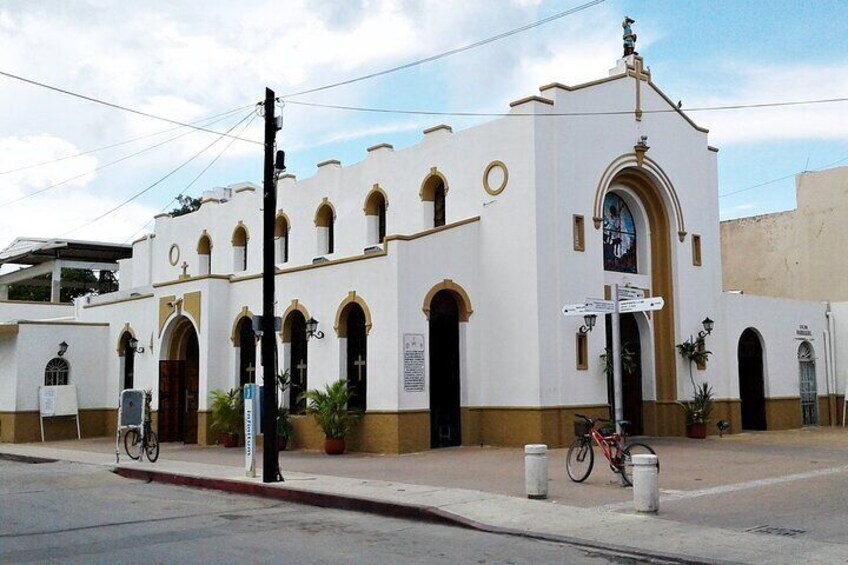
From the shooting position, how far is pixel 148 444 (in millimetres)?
19875

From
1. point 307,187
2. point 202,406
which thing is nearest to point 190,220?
point 307,187

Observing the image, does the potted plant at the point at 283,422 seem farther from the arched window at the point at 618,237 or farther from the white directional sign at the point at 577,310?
the white directional sign at the point at 577,310

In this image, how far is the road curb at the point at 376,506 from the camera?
31.0ft

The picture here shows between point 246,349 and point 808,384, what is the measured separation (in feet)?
61.8

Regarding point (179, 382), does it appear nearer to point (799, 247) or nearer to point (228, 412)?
point (228, 412)

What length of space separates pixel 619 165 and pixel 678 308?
15.1ft

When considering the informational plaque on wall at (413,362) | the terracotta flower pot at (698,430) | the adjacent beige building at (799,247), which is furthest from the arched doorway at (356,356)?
the adjacent beige building at (799,247)

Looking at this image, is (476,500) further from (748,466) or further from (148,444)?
(148,444)

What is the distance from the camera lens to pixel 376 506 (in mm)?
12836

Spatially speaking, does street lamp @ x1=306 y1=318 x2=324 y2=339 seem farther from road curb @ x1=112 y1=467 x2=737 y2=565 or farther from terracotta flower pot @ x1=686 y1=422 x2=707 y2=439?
terracotta flower pot @ x1=686 y1=422 x2=707 y2=439

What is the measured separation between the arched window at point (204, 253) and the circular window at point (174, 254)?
1635 millimetres

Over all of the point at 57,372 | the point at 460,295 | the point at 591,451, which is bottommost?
the point at 591,451

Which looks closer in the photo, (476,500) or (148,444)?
(476,500)

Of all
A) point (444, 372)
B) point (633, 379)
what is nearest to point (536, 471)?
point (444, 372)
